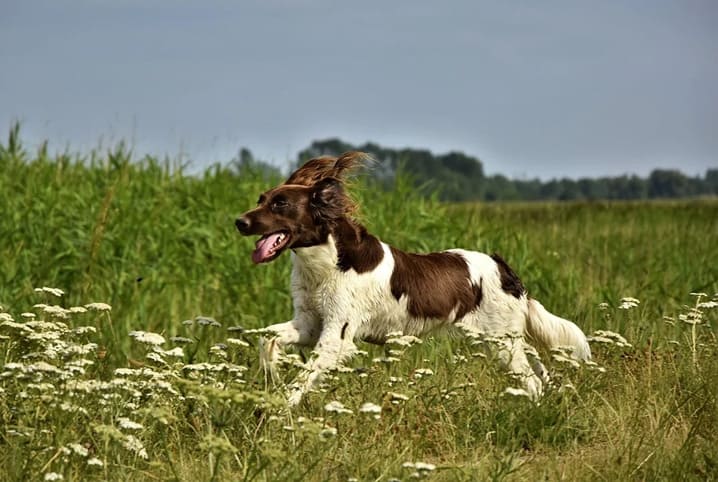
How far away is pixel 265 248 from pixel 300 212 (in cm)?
28

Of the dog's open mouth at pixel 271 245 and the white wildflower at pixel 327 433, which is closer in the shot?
the white wildflower at pixel 327 433

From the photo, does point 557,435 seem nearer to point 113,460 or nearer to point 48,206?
point 113,460

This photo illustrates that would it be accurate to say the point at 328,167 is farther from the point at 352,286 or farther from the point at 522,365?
the point at 522,365

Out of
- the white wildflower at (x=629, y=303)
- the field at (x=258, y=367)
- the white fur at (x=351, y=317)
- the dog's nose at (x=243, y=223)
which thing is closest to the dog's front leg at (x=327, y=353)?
the white fur at (x=351, y=317)

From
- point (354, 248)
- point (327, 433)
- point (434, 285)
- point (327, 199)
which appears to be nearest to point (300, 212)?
point (327, 199)

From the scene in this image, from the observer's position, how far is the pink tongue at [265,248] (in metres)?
5.57

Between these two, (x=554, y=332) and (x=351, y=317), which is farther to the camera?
(x=554, y=332)

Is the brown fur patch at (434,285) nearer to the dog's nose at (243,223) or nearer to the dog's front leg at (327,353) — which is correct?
the dog's front leg at (327,353)

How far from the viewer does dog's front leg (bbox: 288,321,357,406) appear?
543 cm

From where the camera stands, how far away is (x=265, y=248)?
5629mm

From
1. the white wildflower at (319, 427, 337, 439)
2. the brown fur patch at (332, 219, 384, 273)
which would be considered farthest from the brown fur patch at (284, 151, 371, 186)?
the white wildflower at (319, 427, 337, 439)

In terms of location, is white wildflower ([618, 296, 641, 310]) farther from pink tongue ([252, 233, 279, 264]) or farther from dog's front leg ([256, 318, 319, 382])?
pink tongue ([252, 233, 279, 264])

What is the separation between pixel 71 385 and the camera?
16.0 ft

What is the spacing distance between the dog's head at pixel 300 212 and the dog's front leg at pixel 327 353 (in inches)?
19.7
